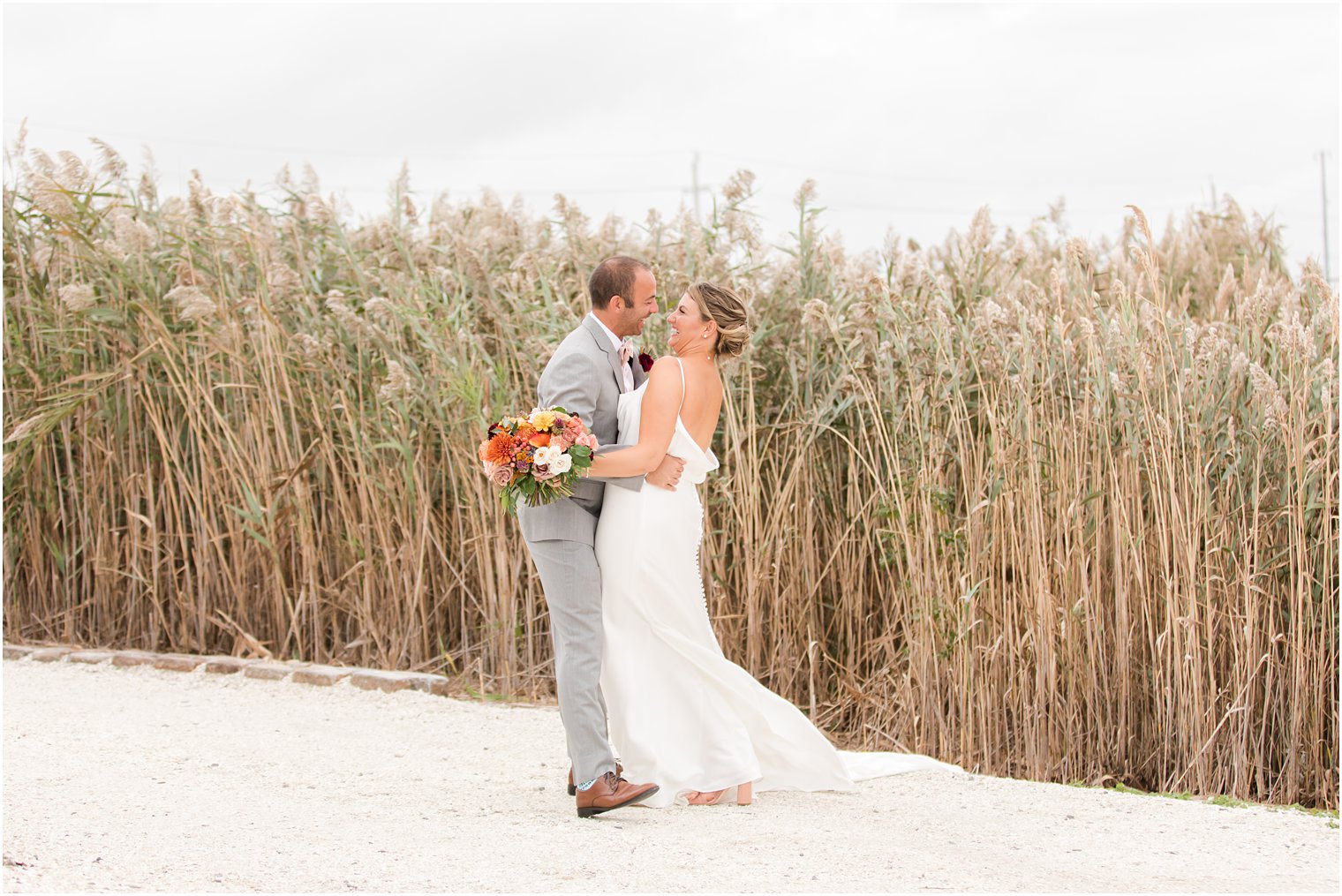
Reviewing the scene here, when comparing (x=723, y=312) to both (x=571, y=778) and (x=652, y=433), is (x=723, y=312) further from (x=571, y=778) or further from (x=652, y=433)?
(x=571, y=778)

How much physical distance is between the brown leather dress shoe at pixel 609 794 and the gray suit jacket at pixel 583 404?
0.70m

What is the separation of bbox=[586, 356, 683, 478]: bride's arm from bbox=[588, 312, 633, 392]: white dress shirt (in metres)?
0.16

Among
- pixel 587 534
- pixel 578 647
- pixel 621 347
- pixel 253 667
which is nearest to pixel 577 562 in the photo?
pixel 587 534

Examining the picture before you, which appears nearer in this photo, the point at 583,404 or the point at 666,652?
the point at 583,404

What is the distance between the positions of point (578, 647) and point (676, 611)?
12.8 inches

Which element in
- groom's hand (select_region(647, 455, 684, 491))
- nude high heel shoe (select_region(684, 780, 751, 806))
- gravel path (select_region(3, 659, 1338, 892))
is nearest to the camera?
gravel path (select_region(3, 659, 1338, 892))

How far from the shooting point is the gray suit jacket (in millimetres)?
4031

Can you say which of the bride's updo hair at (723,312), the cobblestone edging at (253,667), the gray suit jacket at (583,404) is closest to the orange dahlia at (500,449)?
the gray suit jacket at (583,404)

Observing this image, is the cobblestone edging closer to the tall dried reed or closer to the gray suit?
the tall dried reed

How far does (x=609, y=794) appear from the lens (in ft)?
13.2

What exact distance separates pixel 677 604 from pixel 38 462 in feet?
14.1

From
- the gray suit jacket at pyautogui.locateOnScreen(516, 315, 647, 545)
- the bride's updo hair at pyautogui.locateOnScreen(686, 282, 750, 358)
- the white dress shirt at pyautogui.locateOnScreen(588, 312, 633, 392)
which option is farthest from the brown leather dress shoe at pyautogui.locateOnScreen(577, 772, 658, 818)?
the bride's updo hair at pyautogui.locateOnScreen(686, 282, 750, 358)

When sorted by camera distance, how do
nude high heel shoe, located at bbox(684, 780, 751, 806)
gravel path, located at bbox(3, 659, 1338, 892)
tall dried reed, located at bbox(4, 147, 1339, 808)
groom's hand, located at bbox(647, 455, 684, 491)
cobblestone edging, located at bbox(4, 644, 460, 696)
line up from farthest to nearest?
cobblestone edging, located at bbox(4, 644, 460, 696) < tall dried reed, located at bbox(4, 147, 1339, 808) < nude high heel shoe, located at bbox(684, 780, 751, 806) < groom's hand, located at bbox(647, 455, 684, 491) < gravel path, located at bbox(3, 659, 1338, 892)

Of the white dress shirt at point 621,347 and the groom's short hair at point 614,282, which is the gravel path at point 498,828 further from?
the groom's short hair at point 614,282
